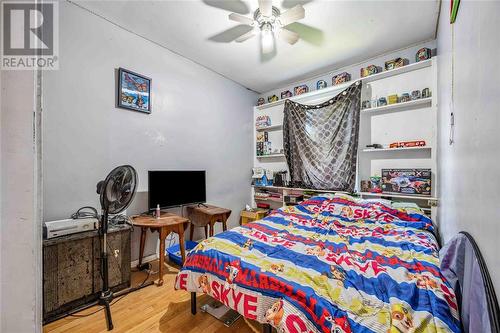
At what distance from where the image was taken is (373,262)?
1.38 metres

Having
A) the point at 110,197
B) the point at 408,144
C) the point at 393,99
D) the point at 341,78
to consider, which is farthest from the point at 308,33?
the point at 110,197

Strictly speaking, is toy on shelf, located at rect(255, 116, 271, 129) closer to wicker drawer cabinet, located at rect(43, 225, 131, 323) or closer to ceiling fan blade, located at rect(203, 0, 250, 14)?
ceiling fan blade, located at rect(203, 0, 250, 14)

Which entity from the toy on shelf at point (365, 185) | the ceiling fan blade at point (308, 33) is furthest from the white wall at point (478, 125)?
the toy on shelf at point (365, 185)

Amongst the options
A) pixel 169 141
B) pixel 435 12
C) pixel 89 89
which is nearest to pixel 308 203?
pixel 169 141

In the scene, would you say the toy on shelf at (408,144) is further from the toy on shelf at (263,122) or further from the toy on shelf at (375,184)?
the toy on shelf at (263,122)

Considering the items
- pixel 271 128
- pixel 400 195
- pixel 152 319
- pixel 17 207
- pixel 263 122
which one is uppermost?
pixel 263 122

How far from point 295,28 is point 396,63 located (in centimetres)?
145

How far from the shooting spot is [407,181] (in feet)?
8.68

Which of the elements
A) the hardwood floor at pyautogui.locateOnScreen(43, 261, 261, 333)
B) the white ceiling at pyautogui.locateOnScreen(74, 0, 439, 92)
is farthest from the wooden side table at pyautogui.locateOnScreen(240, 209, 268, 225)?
the white ceiling at pyautogui.locateOnScreen(74, 0, 439, 92)

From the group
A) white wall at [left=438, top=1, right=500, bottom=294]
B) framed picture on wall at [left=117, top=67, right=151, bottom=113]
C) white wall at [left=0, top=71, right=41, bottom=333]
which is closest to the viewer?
white wall at [left=0, top=71, right=41, bottom=333]

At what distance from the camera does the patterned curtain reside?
10.1 ft

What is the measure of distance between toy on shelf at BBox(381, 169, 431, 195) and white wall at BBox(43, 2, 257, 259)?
7.76 ft

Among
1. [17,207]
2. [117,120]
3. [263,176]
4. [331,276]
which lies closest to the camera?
[17,207]

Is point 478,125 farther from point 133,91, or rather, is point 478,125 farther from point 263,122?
point 263,122
